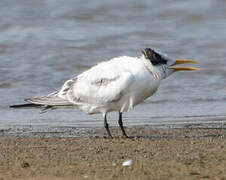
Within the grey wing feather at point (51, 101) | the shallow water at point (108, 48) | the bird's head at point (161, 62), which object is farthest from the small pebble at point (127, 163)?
the shallow water at point (108, 48)

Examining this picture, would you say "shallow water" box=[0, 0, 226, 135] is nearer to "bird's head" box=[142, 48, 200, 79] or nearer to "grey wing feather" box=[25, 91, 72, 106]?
"grey wing feather" box=[25, 91, 72, 106]

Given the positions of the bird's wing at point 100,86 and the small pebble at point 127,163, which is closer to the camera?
the small pebble at point 127,163

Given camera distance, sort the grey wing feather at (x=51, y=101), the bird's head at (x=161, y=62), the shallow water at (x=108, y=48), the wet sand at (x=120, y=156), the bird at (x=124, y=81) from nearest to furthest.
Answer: the wet sand at (x=120, y=156)
the bird at (x=124, y=81)
the bird's head at (x=161, y=62)
the grey wing feather at (x=51, y=101)
the shallow water at (x=108, y=48)

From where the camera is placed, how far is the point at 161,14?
1603 cm

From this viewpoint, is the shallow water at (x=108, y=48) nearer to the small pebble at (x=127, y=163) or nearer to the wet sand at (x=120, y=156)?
the wet sand at (x=120, y=156)

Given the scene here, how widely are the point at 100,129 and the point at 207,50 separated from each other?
4786 mm

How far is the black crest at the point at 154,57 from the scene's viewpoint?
781 centimetres

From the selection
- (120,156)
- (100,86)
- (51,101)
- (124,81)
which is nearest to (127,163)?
(120,156)

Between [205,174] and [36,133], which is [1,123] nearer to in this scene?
[36,133]

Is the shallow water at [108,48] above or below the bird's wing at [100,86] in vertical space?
below

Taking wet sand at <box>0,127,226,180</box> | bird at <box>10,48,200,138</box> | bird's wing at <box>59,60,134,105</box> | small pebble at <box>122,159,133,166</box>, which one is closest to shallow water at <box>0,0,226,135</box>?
bird's wing at <box>59,60,134,105</box>

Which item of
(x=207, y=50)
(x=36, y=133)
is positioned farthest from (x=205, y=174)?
(x=207, y=50)

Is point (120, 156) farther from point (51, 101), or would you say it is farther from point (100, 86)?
point (51, 101)

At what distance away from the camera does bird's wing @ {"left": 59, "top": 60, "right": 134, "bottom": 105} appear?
7719mm
